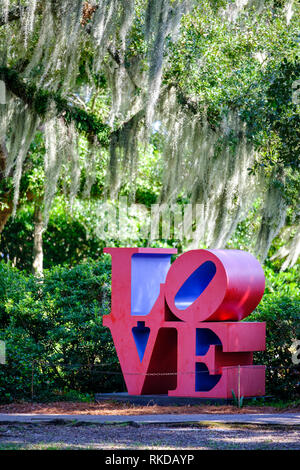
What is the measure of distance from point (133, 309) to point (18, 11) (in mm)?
6313

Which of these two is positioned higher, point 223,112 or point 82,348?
point 223,112

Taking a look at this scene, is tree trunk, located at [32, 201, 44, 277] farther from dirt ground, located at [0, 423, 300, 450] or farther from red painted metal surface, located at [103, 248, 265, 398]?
dirt ground, located at [0, 423, 300, 450]

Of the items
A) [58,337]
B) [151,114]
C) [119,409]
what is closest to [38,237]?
[151,114]

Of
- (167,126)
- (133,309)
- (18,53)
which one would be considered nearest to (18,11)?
(18,53)

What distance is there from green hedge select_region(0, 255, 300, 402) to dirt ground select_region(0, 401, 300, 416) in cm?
58

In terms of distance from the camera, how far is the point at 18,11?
13961 millimetres

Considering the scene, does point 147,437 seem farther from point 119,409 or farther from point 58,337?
point 58,337

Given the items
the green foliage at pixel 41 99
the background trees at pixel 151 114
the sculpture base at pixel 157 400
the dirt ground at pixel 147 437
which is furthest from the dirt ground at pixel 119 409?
the green foliage at pixel 41 99

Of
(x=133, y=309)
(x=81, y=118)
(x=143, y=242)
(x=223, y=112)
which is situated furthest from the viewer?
(x=143, y=242)

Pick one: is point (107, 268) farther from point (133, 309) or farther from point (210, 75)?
point (210, 75)

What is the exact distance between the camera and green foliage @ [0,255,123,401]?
11.2 metres

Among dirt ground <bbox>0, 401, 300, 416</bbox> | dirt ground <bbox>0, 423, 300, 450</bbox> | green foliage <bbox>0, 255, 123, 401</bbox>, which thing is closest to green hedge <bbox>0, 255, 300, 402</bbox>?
green foliage <bbox>0, 255, 123, 401</bbox>

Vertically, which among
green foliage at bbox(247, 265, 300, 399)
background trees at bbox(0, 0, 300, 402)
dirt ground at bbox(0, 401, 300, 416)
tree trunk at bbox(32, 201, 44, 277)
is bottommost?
dirt ground at bbox(0, 401, 300, 416)

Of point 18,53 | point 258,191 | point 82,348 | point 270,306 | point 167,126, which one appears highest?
point 18,53
